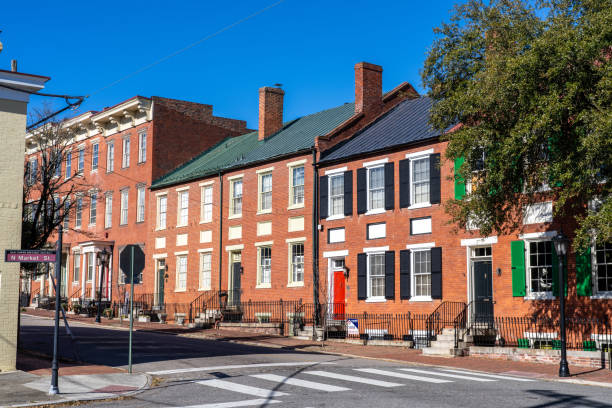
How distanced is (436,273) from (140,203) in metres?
21.6

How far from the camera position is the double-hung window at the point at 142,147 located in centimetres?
4125

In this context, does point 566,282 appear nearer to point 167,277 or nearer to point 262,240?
point 262,240

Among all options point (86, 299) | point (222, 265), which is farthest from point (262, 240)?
point (86, 299)

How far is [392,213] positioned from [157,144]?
18.0 meters

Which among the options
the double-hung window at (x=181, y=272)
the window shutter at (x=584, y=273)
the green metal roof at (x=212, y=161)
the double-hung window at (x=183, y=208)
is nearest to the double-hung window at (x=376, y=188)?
the window shutter at (x=584, y=273)

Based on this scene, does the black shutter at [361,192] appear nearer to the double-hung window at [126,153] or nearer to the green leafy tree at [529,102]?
the green leafy tree at [529,102]

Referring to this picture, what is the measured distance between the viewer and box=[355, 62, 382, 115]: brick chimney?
1270 inches

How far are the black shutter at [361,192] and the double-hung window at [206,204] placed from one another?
10.5 meters

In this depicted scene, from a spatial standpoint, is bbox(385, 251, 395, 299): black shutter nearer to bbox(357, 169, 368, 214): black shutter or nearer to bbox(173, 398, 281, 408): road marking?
bbox(357, 169, 368, 214): black shutter

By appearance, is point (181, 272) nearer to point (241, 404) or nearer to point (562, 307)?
point (562, 307)

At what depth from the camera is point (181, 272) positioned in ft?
125

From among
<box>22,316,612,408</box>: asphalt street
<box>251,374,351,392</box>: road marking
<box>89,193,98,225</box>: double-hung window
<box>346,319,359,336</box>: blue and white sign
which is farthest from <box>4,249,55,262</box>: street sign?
<box>89,193,98,225</box>: double-hung window

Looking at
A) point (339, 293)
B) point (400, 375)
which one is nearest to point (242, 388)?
point (400, 375)

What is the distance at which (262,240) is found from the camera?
3303 cm
